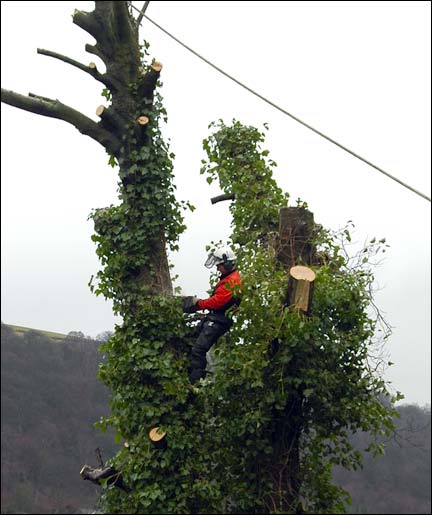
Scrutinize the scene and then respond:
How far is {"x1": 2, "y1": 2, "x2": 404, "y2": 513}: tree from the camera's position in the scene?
1016 centimetres

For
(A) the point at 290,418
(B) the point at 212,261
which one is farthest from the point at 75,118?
(A) the point at 290,418

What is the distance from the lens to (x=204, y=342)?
1084cm

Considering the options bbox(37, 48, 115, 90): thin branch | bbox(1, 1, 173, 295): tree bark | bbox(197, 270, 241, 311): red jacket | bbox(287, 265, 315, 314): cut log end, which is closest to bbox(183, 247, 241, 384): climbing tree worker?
bbox(197, 270, 241, 311): red jacket

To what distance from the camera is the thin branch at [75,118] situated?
11180mm

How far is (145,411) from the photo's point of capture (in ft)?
34.2

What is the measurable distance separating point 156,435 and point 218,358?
1.02 metres

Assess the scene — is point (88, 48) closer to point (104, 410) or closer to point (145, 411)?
point (145, 411)

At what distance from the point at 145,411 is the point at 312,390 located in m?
1.73

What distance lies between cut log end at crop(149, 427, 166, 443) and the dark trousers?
719 millimetres

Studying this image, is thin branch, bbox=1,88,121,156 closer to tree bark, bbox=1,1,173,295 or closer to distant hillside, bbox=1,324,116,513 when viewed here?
tree bark, bbox=1,1,173,295

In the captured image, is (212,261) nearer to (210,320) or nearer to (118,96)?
(210,320)

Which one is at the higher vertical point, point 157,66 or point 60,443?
point 157,66

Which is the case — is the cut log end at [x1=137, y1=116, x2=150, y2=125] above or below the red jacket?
above

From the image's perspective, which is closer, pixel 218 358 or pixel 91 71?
pixel 218 358
